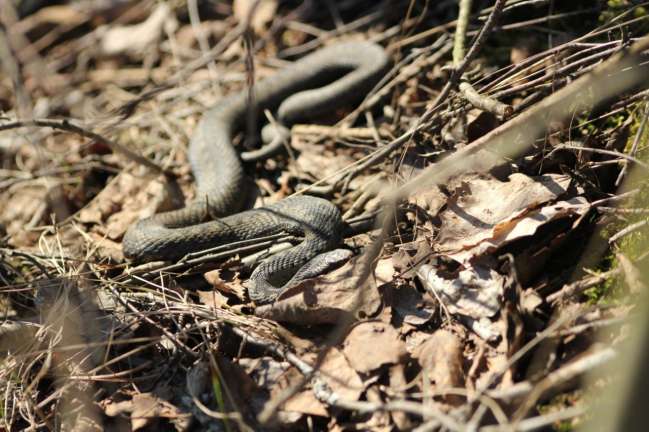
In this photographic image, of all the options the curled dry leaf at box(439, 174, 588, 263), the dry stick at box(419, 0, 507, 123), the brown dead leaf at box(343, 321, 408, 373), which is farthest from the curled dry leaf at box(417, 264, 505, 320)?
the dry stick at box(419, 0, 507, 123)

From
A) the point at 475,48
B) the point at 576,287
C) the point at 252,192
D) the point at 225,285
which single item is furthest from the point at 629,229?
the point at 252,192

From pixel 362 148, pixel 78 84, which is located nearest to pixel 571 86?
pixel 362 148

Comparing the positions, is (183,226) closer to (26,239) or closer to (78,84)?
(26,239)

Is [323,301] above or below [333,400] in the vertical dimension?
above

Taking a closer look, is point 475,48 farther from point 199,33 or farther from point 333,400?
point 199,33

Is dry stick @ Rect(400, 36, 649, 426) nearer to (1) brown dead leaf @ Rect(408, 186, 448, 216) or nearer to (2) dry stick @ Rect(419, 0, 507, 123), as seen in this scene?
(1) brown dead leaf @ Rect(408, 186, 448, 216)

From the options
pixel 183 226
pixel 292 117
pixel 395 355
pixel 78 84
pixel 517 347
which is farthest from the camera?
pixel 78 84
